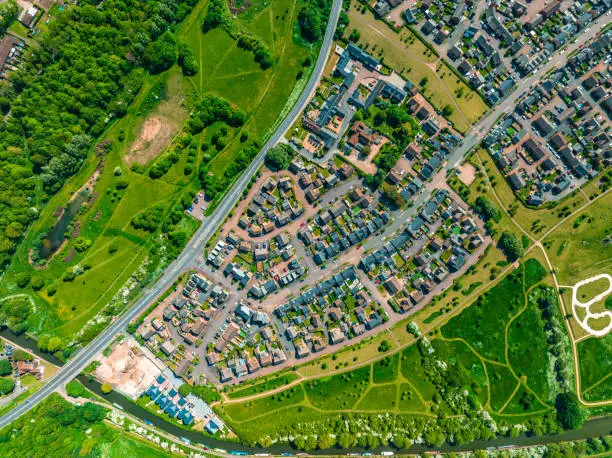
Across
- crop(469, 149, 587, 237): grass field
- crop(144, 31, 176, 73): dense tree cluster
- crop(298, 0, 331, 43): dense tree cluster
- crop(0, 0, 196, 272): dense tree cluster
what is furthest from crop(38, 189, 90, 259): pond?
crop(469, 149, 587, 237): grass field

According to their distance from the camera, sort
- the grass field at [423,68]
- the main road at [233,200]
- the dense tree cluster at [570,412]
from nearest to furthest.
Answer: the dense tree cluster at [570,412]
the main road at [233,200]
the grass field at [423,68]

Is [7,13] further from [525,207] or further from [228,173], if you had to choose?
[525,207]

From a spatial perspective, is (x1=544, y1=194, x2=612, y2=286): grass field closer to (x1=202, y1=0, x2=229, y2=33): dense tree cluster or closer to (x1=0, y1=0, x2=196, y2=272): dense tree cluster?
(x1=202, y1=0, x2=229, y2=33): dense tree cluster

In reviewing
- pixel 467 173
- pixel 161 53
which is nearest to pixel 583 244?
pixel 467 173

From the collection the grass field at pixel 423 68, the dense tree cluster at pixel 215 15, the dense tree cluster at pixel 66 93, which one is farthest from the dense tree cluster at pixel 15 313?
the grass field at pixel 423 68

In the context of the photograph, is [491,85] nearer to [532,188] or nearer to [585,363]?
[532,188]

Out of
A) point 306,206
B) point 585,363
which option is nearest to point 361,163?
point 306,206

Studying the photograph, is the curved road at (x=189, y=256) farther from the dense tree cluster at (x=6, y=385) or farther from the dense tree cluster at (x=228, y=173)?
the dense tree cluster at (x=6, y=385)
